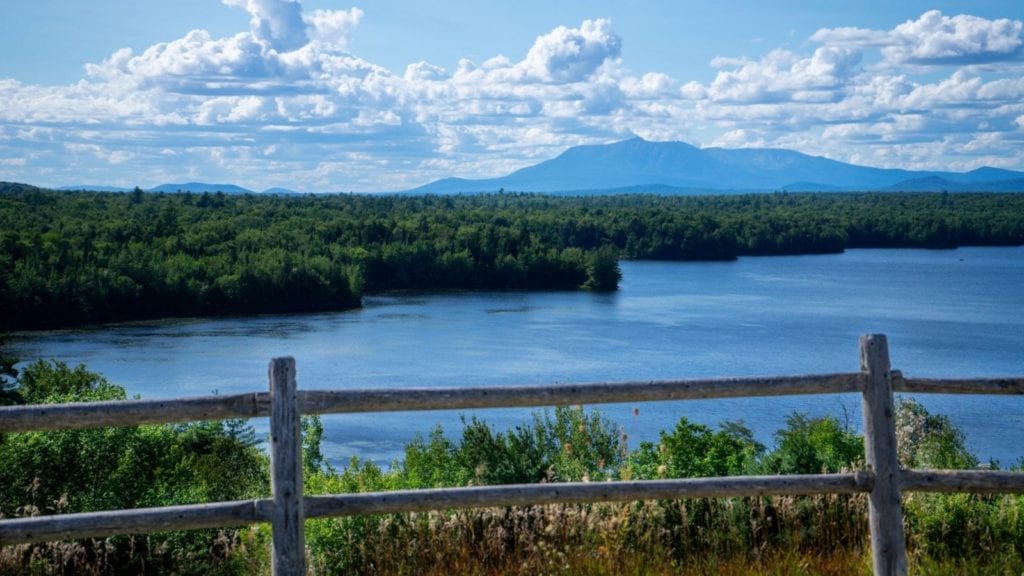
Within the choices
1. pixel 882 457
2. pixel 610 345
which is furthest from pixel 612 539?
pixel 610 345

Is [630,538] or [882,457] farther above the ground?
[882,457]

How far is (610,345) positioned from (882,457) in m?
46.4

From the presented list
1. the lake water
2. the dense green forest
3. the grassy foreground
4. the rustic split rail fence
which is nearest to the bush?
the grassy foreground

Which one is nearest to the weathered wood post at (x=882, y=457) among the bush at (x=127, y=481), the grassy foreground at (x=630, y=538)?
the grassy foreground at (x=630, y=538)

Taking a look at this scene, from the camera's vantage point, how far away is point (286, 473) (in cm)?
476

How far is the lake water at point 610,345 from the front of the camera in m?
35.0

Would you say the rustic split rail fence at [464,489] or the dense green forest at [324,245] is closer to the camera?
the rustic split rail fence at [464,489]

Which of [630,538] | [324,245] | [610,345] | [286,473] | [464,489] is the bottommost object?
[610,345]

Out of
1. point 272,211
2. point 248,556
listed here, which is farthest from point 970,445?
point 272,211

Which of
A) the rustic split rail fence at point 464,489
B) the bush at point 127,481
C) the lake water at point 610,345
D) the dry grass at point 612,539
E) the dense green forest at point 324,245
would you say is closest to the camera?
the rustic split rail fence at point 464,489

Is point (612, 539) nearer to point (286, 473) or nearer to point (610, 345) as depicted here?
point (286, 473)

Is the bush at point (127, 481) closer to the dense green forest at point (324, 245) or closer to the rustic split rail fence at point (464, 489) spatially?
the rustic split rail fence at point (464, 489)

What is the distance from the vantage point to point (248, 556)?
21.9 ft

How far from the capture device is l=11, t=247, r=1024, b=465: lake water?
34969mm
